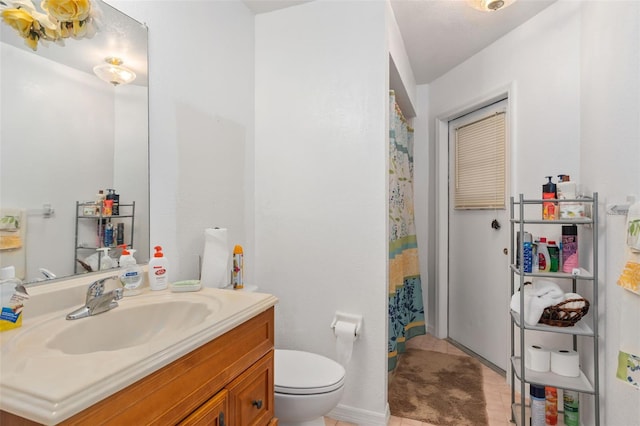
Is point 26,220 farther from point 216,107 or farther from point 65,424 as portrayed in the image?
point 216,107

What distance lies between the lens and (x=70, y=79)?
44.8 inches

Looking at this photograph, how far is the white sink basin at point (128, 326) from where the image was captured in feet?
3.07

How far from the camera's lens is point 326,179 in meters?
1.94

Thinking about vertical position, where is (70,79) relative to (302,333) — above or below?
above

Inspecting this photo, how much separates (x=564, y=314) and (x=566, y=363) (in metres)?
0.28

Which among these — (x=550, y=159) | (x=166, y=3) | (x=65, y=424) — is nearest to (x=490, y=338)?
(x=550, y=159)

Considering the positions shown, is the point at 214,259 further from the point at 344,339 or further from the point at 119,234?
the point at 344,339

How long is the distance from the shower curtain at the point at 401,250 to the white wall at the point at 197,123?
2.89 ft

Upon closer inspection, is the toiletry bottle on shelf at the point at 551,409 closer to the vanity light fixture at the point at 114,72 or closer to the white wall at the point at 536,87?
the white wall at the point at 536,87

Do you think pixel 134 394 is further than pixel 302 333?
No

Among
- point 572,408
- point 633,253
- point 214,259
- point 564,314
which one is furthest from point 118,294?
point 572,408

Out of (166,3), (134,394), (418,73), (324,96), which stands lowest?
(134,394)

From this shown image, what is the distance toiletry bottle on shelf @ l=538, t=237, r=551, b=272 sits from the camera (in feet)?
5.73

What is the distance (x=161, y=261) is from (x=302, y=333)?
3.28 feet
